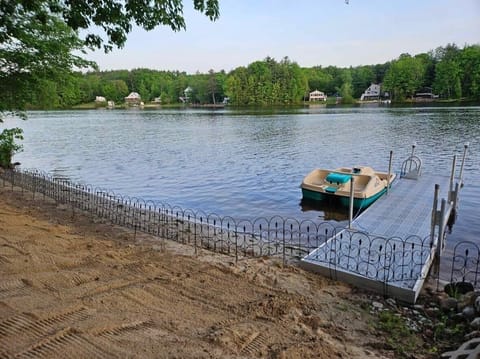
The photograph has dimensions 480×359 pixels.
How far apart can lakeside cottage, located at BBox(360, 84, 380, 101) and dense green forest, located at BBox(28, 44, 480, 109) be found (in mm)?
3334

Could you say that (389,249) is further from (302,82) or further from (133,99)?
(133,99)

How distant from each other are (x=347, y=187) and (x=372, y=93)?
116 m

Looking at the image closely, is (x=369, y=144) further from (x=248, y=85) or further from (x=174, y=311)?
(x=248, y=85)

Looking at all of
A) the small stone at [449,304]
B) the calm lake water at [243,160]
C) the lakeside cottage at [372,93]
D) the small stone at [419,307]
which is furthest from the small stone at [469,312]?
the lakeside cottage at [372,93]

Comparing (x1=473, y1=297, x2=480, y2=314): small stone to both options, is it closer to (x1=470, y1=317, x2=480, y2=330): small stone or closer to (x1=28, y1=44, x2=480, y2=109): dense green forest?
(x1=470, y1=317, x2=480, y2=330): small stone

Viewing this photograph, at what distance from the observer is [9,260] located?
6195 mm

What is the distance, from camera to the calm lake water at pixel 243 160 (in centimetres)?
1476

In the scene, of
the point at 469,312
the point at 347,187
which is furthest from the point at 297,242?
the point at 469,312

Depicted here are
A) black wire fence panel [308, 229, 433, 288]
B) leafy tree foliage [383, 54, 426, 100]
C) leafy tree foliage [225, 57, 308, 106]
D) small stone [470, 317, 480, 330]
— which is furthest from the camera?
leafy tree foliage [225, 57, 308, 106]

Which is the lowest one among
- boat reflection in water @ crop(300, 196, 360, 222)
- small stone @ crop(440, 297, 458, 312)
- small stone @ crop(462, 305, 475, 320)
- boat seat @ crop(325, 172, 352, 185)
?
boat reflection in water @ crop(300, 196, 360, 222)

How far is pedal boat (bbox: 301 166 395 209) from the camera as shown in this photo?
12688 millimetres

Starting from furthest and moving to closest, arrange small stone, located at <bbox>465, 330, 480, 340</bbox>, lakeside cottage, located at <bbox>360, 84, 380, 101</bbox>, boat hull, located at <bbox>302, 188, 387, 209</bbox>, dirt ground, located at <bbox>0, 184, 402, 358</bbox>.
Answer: lakeside cottage, located at <bbox>360, 84, 380, 101</bbox> → boat hull, located at <bbox>302, 188, 387, 209</bbox> → small stone, located at <bbox>465, 330, 480, 340</bbox> → dirt ground, located at <bbox>0, 184, 402, 358</bbox>

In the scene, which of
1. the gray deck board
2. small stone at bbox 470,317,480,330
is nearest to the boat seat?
the gray deck board

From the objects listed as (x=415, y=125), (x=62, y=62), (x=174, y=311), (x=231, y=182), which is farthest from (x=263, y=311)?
(x=415, y=125)
